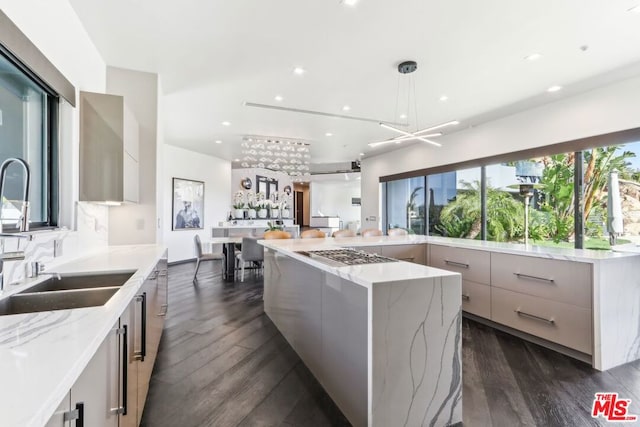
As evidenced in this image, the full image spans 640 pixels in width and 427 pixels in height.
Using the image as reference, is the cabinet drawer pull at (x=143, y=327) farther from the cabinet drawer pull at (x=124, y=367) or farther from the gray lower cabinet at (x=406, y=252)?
the gray lower cabinet at (x=406, y=252)

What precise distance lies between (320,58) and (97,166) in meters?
2.33

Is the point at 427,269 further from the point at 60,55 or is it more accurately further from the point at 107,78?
the point at 107,78

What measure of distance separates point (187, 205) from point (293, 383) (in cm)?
653

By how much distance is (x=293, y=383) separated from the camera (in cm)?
218

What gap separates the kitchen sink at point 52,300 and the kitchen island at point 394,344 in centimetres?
125

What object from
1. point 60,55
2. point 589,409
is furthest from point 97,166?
point 589,409

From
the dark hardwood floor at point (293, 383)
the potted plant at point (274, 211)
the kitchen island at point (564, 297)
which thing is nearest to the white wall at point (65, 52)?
the dark hardwood floor at point (293, 383)

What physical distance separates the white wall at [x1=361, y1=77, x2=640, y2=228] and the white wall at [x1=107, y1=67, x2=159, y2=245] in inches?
206

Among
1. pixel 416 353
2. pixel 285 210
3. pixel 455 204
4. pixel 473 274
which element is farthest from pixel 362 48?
pixel 285 210

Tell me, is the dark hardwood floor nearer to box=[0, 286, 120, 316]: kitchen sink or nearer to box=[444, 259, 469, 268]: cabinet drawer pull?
box=[444, 259, 469, 268]: cabinet drawer pull

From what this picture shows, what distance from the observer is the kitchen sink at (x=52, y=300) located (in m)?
1.41

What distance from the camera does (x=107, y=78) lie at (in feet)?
11.0
